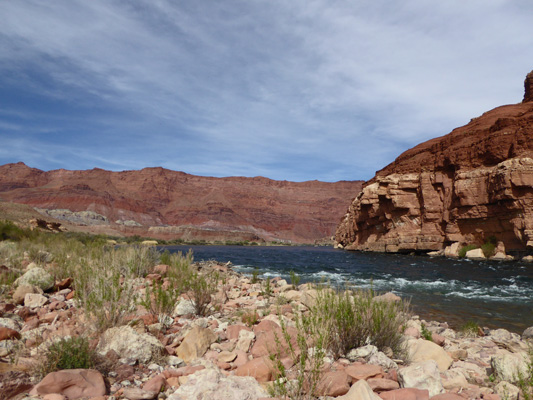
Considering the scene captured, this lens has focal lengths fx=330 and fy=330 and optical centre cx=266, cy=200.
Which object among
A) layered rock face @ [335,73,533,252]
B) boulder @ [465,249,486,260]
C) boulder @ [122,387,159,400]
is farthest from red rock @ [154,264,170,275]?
boulder @ [465,249,486,260]

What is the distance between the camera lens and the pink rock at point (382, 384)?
295 cm

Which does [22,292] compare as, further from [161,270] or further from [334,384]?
[334,384]

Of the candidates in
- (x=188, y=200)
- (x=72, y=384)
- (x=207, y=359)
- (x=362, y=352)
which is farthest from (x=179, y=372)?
(x=188, y=200)

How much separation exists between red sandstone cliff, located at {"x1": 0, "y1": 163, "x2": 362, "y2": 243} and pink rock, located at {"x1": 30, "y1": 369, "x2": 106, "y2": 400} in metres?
88.3

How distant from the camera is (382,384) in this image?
2.97 meters

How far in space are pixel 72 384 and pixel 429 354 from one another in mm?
3884

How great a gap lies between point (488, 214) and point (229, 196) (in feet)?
442

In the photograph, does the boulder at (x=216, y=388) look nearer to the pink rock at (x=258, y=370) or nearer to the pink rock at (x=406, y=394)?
the pink rock at (x=258, y=370)

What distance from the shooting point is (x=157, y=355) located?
350 centimetres

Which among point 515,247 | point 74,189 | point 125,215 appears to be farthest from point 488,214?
point 74,189

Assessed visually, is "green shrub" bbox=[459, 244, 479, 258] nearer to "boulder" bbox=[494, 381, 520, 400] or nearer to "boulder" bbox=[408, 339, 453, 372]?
"boulder" bbox=[408, 339, 453, 372]

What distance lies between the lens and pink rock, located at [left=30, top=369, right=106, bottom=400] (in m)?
2.61

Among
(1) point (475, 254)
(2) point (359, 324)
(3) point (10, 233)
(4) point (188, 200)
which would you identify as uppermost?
(4) point (188, 200)

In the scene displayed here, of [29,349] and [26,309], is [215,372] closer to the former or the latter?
[29,349]
